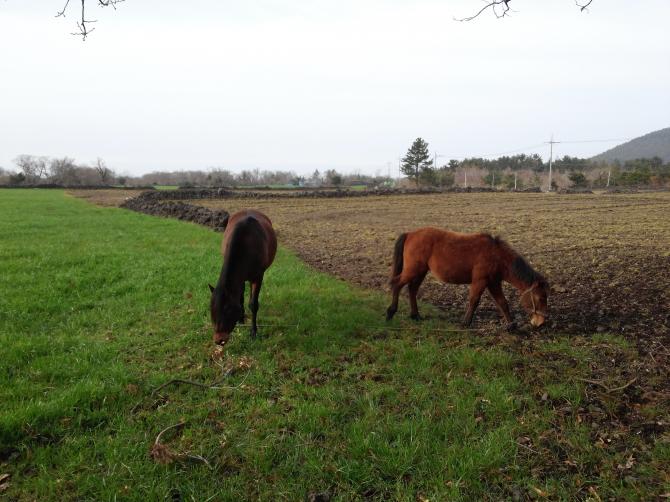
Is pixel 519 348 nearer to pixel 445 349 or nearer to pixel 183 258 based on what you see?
pixel 445 349

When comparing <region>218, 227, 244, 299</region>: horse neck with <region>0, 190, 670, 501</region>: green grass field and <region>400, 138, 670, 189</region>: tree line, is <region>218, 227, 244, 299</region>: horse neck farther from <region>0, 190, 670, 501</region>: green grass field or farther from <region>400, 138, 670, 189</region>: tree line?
<region>400, 138, 670, 189</region>: tree line

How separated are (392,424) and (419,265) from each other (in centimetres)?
288

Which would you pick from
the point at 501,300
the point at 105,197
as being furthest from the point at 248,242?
the point at 105,197

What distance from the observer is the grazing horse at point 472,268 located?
551cm

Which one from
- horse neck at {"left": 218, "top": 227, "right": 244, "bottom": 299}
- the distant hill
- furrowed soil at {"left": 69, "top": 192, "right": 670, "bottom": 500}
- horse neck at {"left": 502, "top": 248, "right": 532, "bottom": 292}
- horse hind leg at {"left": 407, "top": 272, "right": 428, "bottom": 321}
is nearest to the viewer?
furrowed soil at {"left": 69, "top": 192, "right": 670, "bottom": 500}

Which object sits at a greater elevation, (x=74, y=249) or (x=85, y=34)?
(x=85, y=34)

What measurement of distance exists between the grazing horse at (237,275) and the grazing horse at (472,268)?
6.51 feet

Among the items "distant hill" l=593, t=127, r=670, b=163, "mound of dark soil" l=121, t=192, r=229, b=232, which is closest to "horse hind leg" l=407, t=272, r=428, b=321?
"mound of dark soil" l=121, t=192, r=229, b=232

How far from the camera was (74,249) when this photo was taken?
37.0ft

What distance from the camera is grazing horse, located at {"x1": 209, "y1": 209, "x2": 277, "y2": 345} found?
4.64 metres

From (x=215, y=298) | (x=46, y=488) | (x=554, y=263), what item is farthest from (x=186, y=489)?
(x=554, y=263)

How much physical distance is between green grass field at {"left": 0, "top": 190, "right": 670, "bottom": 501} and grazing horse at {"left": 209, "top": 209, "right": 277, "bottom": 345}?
0.45 metres

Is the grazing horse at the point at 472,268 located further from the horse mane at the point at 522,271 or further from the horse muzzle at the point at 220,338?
the horse muzzle at the point at 220,338

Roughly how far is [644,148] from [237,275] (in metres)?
209
